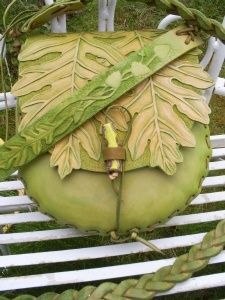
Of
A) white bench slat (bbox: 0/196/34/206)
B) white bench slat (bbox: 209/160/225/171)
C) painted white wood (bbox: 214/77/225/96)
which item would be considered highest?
painted white wood (bbox: 214/77/225/96)

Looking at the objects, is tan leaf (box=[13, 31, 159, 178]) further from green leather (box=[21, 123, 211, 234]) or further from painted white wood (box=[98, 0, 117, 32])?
painted white wood (box=[98, 0, 117, 32])

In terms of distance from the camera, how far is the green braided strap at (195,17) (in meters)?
0.94

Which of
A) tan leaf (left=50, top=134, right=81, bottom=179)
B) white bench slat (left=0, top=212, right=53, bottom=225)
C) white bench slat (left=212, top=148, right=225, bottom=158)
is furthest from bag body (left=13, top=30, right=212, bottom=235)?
white bench slat (left=212, top=148, right=225, bottom=158)

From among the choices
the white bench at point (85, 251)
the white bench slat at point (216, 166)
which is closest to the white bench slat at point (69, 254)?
the white bench at point (85, 251)

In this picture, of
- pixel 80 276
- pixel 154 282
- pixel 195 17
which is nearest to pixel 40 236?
pixel 80 276

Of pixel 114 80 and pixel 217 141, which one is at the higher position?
pixel 114 80

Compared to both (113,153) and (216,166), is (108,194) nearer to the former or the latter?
(113,153)

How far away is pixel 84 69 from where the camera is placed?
927mm

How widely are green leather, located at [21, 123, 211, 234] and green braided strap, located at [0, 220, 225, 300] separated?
0.27 feet

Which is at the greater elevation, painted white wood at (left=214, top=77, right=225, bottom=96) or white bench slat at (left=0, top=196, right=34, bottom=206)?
painted white wood at (left=214, top=77, right=225, bottom=96)

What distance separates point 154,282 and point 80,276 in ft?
0.40

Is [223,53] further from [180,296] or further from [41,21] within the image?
[180,296]

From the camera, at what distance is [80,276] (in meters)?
0.95

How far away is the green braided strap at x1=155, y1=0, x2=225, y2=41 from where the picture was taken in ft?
3.07
